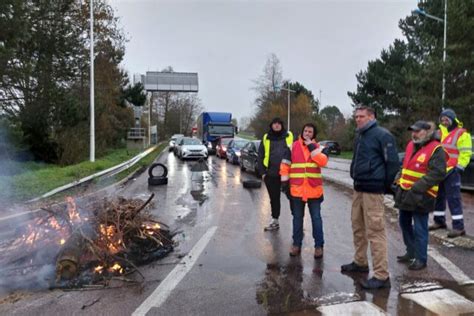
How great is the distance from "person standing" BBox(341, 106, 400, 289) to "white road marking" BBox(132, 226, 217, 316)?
2169mm

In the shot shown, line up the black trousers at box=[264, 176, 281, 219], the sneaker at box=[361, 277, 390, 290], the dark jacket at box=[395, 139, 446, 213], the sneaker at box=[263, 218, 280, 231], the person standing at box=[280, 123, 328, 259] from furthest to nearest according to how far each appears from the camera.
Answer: the sneaker at box=[263, 218, 280, 231] < the black trousers at box=[264, 176, 281, 219] < the person standing at box=[280, 123, 328, 259] < the dark jacket at box=[395, 139, 446, 213] < the sneaker at box=[361, 277, 390, 290]

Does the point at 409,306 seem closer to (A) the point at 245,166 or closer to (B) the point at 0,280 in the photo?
(B) the point at 0,280

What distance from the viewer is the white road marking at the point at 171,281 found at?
4.34 m

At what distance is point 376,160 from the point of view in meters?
4.95

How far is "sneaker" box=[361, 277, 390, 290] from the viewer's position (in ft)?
15.4

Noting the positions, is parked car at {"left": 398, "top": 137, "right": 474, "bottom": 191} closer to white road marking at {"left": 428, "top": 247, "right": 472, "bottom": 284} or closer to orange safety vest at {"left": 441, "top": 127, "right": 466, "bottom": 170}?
orange safety vest at {"left": 441, "top": 127, "right": 466, "bottom": 170}

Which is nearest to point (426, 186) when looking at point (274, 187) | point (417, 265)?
point (417, 265)

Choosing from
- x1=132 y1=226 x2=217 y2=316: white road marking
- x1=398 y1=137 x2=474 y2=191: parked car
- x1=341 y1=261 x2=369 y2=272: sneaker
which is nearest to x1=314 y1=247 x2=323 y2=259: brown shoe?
x1=341 y1=261 x2=369 y2=272: sneaker

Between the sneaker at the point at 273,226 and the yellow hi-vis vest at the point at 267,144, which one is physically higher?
the yellow hi-vis vest at the point at 267,144

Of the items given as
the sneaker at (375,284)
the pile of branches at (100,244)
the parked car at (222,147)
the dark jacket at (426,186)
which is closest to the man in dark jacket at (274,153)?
the pile of branches at (100,244)

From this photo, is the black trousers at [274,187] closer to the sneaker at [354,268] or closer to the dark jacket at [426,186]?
the sneaker at [354,268]

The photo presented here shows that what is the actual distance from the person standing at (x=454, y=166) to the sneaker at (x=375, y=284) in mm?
2661

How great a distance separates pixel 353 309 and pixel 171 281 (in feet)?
6.82

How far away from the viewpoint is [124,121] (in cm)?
4419
